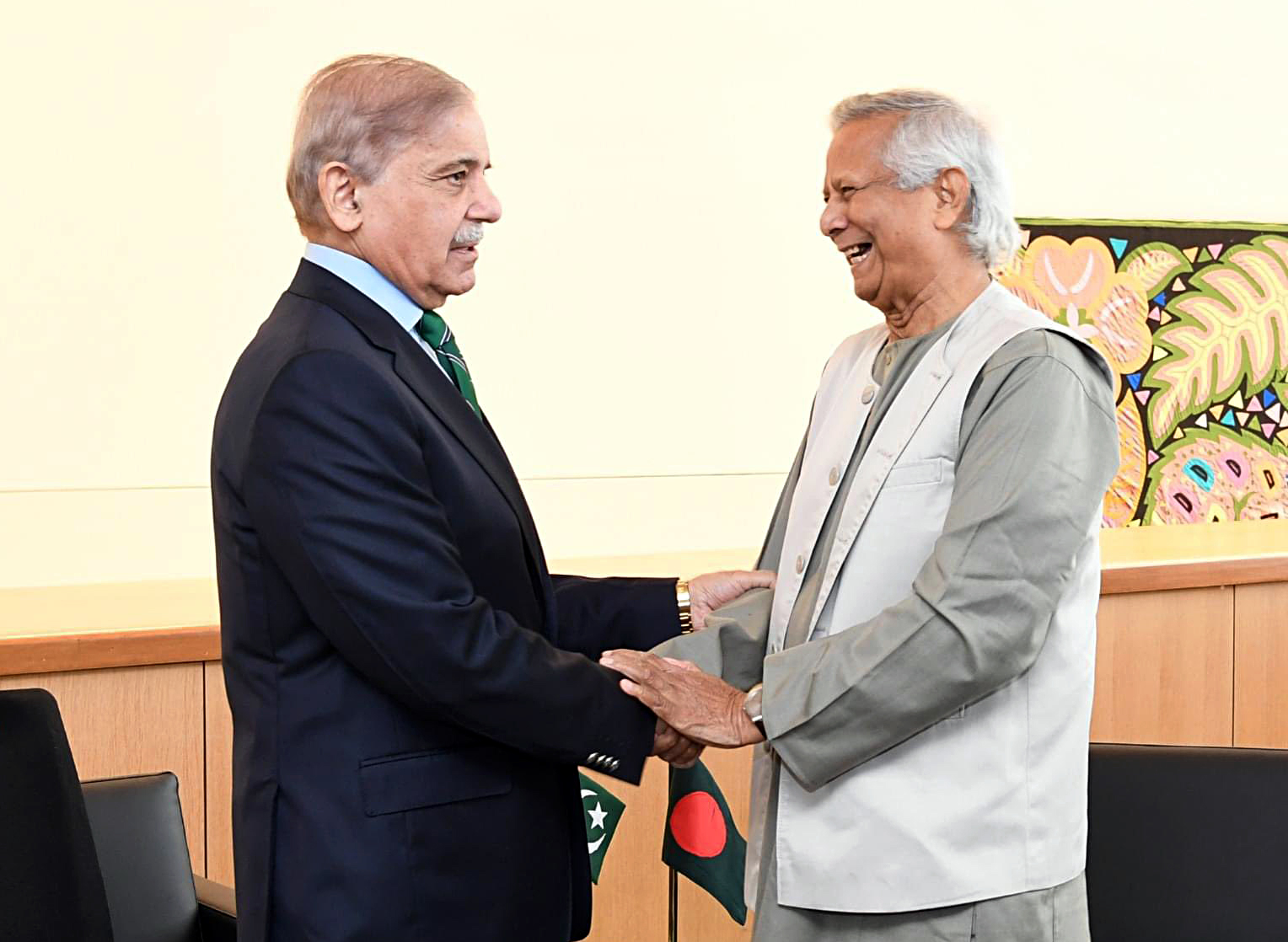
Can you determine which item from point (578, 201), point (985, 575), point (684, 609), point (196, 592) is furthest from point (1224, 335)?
point (985, 575)

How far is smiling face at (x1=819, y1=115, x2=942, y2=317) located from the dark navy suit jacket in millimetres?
578

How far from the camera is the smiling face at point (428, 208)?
1868mm

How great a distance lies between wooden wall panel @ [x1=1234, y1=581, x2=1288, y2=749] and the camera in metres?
3.86

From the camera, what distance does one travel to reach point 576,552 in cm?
388

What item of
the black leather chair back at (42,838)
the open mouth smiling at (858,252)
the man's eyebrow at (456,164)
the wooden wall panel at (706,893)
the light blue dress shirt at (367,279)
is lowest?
the wooden wall panel at (706,893)

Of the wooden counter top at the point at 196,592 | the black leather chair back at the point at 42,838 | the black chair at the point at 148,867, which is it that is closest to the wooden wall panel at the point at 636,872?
the wooden counter top at the point at 196,592

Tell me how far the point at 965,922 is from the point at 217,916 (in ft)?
4.11

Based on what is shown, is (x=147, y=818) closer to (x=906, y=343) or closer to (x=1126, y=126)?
(x=906, y=343)

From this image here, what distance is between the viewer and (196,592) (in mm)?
3248

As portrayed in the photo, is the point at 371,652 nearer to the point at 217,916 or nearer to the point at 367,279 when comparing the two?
the point at 367,279

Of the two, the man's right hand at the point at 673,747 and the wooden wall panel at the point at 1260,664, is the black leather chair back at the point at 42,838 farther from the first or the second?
the wooden wall panel at the point at 1260,664

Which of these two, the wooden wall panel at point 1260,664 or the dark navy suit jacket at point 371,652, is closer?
the dark navy suit jacket at point 371,652

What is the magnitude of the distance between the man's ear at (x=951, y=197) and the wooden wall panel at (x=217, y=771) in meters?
1.62

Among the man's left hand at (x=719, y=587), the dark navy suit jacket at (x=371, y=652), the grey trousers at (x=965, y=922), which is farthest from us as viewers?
the man's left hand at (x=719, y=587)
